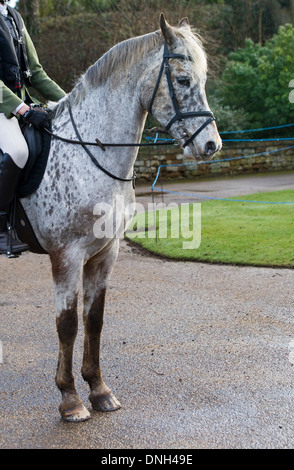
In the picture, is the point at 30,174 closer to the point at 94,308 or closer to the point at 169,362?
the point at 94,308

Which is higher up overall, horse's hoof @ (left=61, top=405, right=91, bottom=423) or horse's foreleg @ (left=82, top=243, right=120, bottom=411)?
horse's foreleg @ (left=82, top=243, right=120, bottom=411)

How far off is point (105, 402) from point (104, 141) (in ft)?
6.15

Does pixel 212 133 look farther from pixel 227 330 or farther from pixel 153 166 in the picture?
pixel 153 166

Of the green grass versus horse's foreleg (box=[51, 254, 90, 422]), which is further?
the green grass

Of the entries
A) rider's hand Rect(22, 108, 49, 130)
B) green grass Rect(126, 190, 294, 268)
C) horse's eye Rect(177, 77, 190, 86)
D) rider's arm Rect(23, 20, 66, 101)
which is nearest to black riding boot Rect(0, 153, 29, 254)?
rider's hand Rect(22, 108, 49, 130)

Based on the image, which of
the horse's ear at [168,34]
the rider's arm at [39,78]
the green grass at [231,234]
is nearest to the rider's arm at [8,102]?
the rider's arm at [39,78]

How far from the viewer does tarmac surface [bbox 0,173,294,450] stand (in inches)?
147

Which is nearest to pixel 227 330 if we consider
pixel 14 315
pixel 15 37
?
pixel 14 315

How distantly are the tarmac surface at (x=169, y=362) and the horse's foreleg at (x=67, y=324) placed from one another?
11 centimetres

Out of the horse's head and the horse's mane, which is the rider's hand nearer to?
the horse's mane

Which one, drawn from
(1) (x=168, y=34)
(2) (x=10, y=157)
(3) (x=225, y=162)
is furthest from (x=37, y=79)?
(3) (x=225, y=162)

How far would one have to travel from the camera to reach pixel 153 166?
19.2 meters

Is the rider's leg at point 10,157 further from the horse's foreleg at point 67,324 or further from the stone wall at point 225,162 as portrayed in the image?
the stone wall at point 225,162

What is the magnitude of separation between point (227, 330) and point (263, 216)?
20.3 ft
